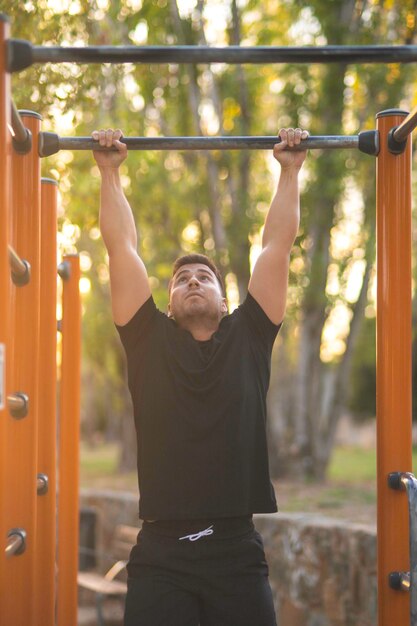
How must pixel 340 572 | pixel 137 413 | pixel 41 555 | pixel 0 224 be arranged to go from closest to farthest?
pixel 0 224, pixel 137 413, pixel 41 555, pixel 340 572

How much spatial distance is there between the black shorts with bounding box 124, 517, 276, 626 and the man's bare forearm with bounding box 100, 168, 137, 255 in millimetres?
833

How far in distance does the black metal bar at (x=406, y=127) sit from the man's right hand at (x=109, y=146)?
80cm

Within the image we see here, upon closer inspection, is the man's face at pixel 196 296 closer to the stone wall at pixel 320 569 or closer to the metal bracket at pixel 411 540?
the metal bracket at pixel 411 540

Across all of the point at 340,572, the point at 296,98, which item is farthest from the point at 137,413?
the point at 296,98

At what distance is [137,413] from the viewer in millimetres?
2717

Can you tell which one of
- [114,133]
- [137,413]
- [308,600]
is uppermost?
[114,133]

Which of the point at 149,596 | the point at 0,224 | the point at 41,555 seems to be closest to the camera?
the point at 0,224

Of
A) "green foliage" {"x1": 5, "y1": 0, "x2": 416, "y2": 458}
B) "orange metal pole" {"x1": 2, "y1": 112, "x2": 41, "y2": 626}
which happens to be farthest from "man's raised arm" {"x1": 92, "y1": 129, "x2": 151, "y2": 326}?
"green foliage" {"x1": 5, "y1": 0, "x2": 416, "y2": 458}

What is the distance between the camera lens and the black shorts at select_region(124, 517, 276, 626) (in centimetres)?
254

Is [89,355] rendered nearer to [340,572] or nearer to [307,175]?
[307,175]

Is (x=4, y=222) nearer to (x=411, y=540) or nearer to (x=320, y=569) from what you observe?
(x=411, y=540)

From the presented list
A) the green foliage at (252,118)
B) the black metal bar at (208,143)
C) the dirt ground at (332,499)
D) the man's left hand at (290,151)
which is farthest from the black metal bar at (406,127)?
Result: the green foliage at (252,118)

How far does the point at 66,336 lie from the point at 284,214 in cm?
106

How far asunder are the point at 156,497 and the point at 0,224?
39.4 inches
